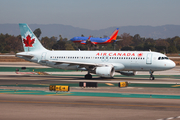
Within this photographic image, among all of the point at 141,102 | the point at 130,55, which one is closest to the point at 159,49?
the point at 130,55

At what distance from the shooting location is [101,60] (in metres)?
42.6

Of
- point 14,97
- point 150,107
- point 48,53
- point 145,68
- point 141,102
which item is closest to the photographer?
point 150,107

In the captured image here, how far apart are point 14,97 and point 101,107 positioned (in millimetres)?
8197

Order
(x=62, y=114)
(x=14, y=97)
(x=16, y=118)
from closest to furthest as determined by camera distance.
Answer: (x=16, y=118) → (x=62, y=114) → (x=14, y=97)

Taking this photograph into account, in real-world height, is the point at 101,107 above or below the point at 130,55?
below

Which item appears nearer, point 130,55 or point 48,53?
point 130,55

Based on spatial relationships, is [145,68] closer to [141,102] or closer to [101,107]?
[141,102]

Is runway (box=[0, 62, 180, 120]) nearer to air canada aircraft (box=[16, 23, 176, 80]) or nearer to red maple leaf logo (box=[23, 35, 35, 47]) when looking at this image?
air canada aircraft (box=[16, 23, 176, 80])

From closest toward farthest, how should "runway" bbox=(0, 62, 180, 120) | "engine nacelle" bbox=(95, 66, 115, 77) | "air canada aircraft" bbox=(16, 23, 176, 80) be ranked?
"runway" bbox=(0, 62, 180, 120) < "engine nacelle" bbox=(95, 66, 115, 77) < "air canada aircraft" bbox=(16, 23, 176, 80)

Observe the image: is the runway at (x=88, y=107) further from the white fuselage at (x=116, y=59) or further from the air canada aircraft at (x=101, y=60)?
the white fuselage at (x=116, y=59)

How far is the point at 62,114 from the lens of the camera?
55.9 feet

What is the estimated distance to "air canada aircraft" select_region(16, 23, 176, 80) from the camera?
133 ft

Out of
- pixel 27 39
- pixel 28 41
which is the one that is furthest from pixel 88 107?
pixel 27 39

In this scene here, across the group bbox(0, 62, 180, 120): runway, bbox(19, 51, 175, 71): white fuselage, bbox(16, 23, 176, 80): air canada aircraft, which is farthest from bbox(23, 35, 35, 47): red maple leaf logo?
bbox(0, 62, 180, 120): runway
